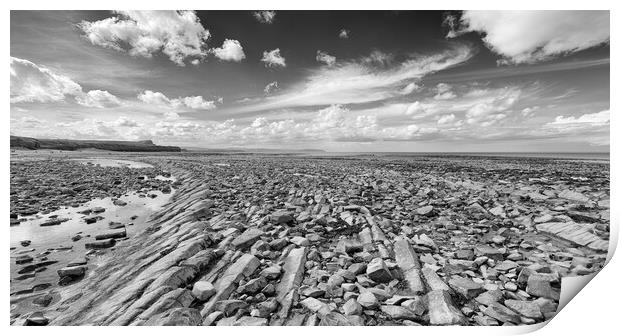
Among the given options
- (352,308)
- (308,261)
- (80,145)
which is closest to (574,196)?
(308,261)

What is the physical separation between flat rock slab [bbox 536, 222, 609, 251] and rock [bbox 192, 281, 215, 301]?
7.44 meters

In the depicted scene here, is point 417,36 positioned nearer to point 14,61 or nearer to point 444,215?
point 444,215

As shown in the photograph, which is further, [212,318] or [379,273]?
[379,273]

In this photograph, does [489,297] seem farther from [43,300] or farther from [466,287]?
[43,300]

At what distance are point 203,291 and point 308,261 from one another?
1945 mm

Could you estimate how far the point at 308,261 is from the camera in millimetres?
5336

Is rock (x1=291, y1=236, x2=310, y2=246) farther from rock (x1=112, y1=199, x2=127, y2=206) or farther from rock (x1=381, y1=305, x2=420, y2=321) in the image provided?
rock (x1=112, y1=199, x2=127, y2=206)

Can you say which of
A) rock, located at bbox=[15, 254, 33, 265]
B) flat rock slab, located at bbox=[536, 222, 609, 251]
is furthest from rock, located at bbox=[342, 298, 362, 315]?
rock, located at bbox=[15, 254, 33, 265]

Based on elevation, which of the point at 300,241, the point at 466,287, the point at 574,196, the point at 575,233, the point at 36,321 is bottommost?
the point at 36,321

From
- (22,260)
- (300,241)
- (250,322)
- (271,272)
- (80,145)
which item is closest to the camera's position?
(250,322)

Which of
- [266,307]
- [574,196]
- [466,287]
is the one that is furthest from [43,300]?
[574,196]

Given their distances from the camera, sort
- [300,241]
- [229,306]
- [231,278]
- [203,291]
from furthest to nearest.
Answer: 1. [300,241]
2. [231,278]
3. [203,291]
4. [229,306]

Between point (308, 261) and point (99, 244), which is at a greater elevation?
point (308, 261)
